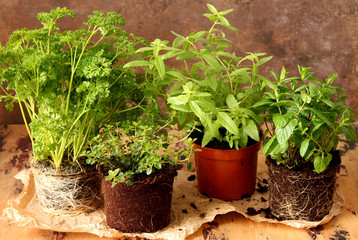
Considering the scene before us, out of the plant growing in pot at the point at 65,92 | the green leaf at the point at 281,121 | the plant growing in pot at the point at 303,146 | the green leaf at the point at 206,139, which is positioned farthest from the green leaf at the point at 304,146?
the plant growing in pot at the point at 65,92

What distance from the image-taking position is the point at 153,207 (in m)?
1.54

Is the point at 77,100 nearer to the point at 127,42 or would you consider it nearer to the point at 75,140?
the point at 75,140

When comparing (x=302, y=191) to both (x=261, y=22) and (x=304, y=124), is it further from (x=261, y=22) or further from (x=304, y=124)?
(x=261, y=22)

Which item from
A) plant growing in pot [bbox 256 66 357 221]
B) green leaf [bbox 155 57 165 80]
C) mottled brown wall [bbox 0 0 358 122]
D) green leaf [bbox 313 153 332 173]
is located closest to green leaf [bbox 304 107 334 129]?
plant growing in pot [bbox 256 66 357 221]

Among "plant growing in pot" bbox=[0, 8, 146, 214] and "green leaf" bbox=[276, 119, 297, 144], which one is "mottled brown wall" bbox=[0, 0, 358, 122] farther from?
"green leaf" bbox=[276, 119, 297, 144]

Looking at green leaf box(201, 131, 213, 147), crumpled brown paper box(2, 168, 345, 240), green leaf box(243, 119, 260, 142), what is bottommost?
crumpled brown paper box(2, 168, 345, 240)

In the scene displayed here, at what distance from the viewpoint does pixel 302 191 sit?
5.17 ft

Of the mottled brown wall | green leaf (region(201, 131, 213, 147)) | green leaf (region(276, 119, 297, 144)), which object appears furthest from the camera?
the mottled brown wall

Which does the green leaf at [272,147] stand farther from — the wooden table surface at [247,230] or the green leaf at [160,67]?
the green leaf at [160,67]

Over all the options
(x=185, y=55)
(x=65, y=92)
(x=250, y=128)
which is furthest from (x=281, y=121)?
(x=65, y=92)

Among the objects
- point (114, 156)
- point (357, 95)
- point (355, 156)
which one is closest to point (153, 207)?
point (114, 156)

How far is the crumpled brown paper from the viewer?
1606 millimetres

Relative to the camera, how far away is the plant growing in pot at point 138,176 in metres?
Answer: 1.48

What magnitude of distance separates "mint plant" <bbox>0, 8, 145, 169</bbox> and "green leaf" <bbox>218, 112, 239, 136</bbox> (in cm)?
35
